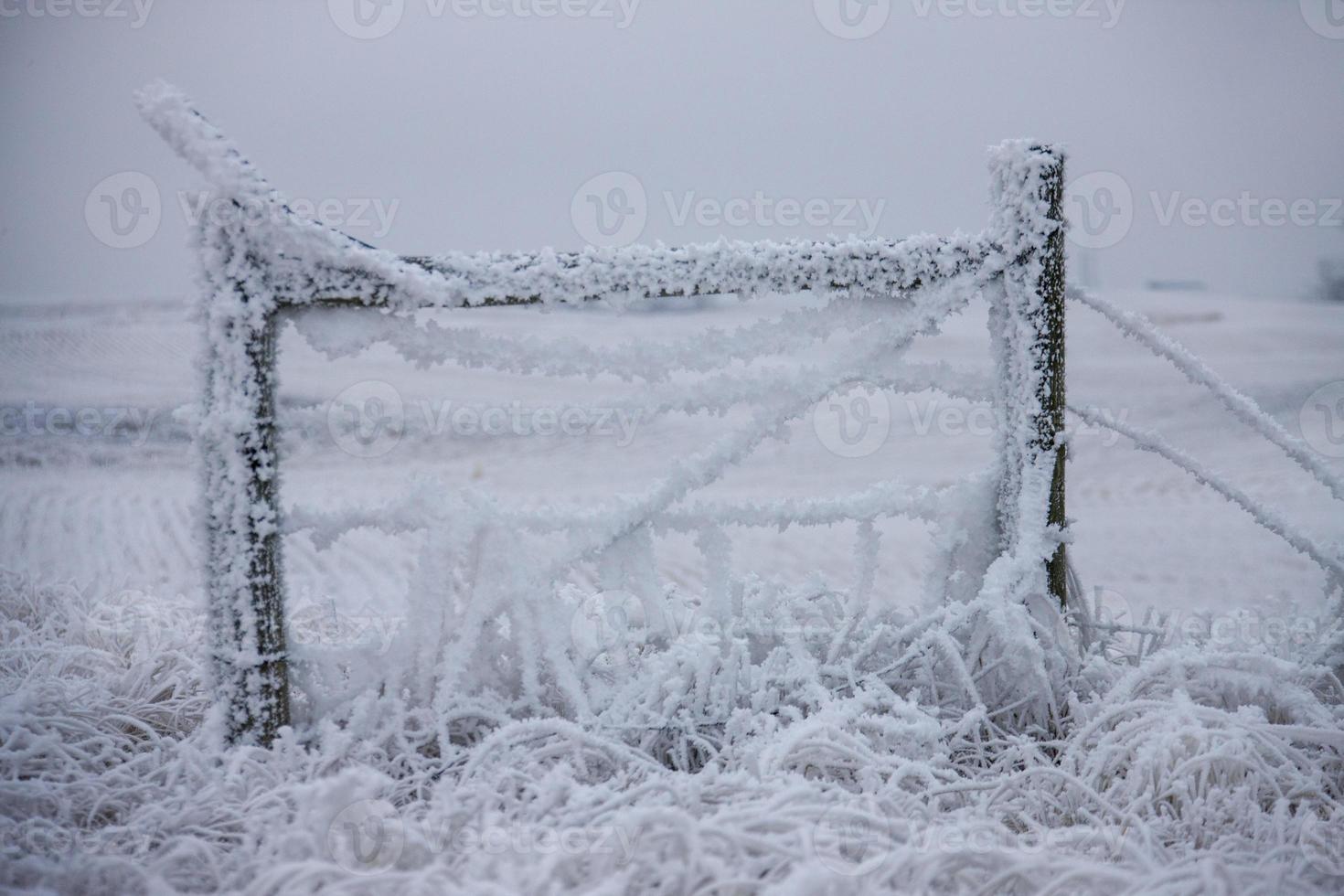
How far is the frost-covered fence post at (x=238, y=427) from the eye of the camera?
73.9 inches

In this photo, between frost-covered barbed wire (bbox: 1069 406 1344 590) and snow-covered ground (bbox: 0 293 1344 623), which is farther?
snow-covered ground (bbox: 0 293 1344 623)

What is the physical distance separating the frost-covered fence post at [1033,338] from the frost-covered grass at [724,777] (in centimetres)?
32

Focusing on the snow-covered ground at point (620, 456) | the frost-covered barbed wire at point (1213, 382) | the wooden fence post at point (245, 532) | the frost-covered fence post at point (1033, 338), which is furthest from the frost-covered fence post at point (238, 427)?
the frost-covered barbed wire at point (1213, 382)

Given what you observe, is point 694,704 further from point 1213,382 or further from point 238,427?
point 1213,382

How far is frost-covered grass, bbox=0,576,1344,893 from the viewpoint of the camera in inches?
56.8

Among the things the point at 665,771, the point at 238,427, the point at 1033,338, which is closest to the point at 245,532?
the point at 238,427

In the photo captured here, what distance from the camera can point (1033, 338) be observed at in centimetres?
225

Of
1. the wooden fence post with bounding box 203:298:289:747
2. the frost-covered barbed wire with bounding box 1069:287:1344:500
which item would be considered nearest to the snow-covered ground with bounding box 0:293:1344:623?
the wooden fence post with bounding box 203:298:289:747

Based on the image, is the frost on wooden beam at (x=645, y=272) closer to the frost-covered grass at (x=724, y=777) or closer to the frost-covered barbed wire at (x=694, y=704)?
the frost-covered barbed wire at (x=694, y=704)

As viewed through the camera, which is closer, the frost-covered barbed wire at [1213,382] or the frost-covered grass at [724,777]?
the frost-covered grass at [724,777]

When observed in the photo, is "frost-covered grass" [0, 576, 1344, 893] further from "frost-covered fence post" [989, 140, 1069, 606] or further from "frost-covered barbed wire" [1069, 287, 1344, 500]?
"frost-covered barbed wire" [1069, 287, 1344, 500]

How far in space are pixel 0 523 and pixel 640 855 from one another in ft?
19.4

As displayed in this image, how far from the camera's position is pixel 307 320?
1991 mm

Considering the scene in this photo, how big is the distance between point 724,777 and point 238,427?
1.26 meters
